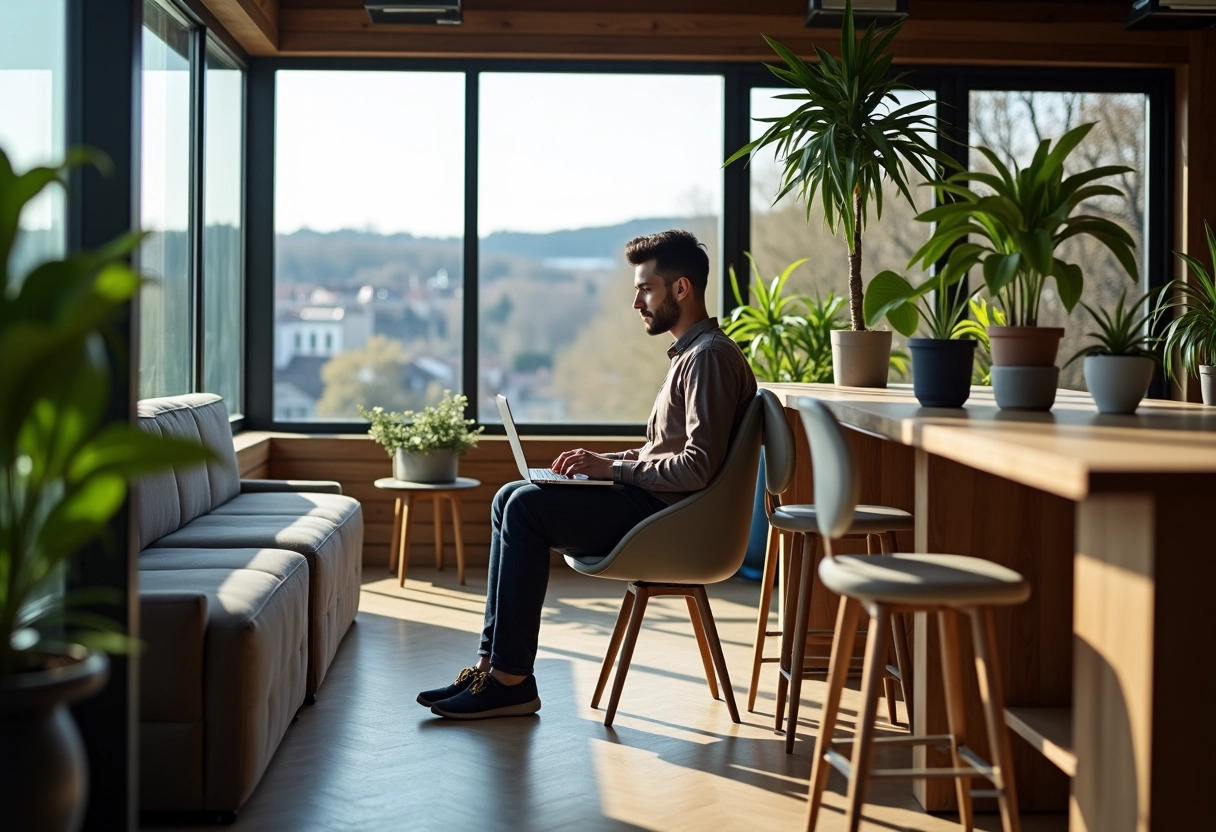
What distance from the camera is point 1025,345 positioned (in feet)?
9.42

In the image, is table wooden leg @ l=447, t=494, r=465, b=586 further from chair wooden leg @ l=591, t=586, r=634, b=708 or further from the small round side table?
chair wooden leg @ l=591, t=586, r=634, b=708

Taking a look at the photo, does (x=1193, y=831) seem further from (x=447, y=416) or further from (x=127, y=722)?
(x=447, y=416)

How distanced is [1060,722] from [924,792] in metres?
0.41

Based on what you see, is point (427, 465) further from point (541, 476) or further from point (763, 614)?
point (763, 614)

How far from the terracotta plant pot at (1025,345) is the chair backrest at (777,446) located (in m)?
0.60

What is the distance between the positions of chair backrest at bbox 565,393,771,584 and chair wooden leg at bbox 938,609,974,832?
0.96m

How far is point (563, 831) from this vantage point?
2764 mm

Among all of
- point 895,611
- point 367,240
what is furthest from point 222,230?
point 895,611

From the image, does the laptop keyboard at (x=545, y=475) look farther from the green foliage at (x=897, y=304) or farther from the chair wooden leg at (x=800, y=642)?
the green foliage at (x=897, y=304)

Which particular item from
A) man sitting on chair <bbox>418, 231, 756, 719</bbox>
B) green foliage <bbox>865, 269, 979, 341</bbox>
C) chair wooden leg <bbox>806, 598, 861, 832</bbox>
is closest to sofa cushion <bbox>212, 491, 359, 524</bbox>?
man sitting on chair <bbox>418, 231, 756, 719</bbox>

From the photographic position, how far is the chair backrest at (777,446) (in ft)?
10.8

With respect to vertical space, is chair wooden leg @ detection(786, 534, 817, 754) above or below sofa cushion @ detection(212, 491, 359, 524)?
below

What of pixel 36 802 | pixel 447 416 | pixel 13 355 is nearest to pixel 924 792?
pixel 36 802

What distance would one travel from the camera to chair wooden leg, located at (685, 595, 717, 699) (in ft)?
12.2
